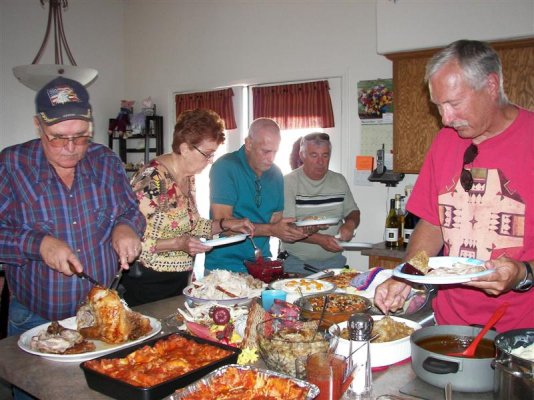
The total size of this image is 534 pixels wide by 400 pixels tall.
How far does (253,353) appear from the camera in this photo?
62.0 inches

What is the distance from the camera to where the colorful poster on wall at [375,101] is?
4.50 metres

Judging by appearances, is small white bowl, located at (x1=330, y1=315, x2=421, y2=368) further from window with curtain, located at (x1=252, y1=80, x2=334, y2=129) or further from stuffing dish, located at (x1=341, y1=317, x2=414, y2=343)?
window with curtain, located at (x1=252, y1=80, x2=334, y2=129)

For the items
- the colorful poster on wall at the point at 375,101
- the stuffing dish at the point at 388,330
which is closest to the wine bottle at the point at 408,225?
the colorful poster on wall at the point at 375,101

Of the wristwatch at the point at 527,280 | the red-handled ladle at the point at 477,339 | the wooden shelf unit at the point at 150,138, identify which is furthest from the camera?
the wooden shelf unit at the point at 150,138

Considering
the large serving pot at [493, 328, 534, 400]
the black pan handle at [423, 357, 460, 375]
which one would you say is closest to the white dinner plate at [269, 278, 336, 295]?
the black pan handle at [423, 357, 460, 375]

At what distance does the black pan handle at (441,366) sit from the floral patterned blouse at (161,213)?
4.75ft

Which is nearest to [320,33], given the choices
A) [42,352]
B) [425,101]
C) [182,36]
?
[425,101]

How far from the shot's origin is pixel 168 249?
241cm

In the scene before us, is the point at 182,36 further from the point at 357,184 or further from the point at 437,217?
the point at 437,217

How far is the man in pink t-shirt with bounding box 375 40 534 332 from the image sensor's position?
1713 mm

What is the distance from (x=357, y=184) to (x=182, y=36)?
277 centimetres

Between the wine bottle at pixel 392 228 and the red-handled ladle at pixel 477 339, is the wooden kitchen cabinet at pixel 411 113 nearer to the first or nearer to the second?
the wine bottle at pixel 392 228

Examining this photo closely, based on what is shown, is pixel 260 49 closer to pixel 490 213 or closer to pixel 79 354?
pixel 490 213

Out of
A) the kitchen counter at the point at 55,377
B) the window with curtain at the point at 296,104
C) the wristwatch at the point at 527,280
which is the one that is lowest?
the kitchen counter at the point at 55,377
